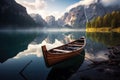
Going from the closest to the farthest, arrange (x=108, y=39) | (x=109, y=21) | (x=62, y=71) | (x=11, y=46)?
(x=62, y=71), (x=11, y=46), (x=108, y=39), (x=109, y=21)

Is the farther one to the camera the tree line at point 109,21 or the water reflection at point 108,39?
the tree line at point 109,21

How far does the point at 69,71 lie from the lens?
629 inches

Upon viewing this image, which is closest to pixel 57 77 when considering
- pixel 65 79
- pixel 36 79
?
pixel 65 79

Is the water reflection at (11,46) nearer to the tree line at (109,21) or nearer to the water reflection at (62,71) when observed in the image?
the water reflection at (62,71)

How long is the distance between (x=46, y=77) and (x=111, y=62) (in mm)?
8038

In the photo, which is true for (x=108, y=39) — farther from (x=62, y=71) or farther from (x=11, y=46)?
(x=62, y=71)

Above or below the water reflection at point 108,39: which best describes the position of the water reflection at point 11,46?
above

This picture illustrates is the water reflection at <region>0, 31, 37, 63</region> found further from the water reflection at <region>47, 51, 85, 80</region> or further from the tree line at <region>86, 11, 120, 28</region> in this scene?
the tree line at <region>86, 11, 120, 28</region>

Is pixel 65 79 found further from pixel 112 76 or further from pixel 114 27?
pixel 114 27

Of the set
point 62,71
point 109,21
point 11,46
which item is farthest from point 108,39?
point 109,21

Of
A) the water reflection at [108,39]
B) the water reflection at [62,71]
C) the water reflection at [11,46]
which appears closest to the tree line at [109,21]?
the water reflection at [108,39]

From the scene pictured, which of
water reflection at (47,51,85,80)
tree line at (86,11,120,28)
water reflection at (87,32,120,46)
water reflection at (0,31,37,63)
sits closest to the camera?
water reflection at (47,51,85,80)

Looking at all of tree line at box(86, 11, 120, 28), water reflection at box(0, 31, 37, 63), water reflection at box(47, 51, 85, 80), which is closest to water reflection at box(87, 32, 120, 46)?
water reflection at box(47, 51, 85, 80)

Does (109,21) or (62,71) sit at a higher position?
(109,21)
